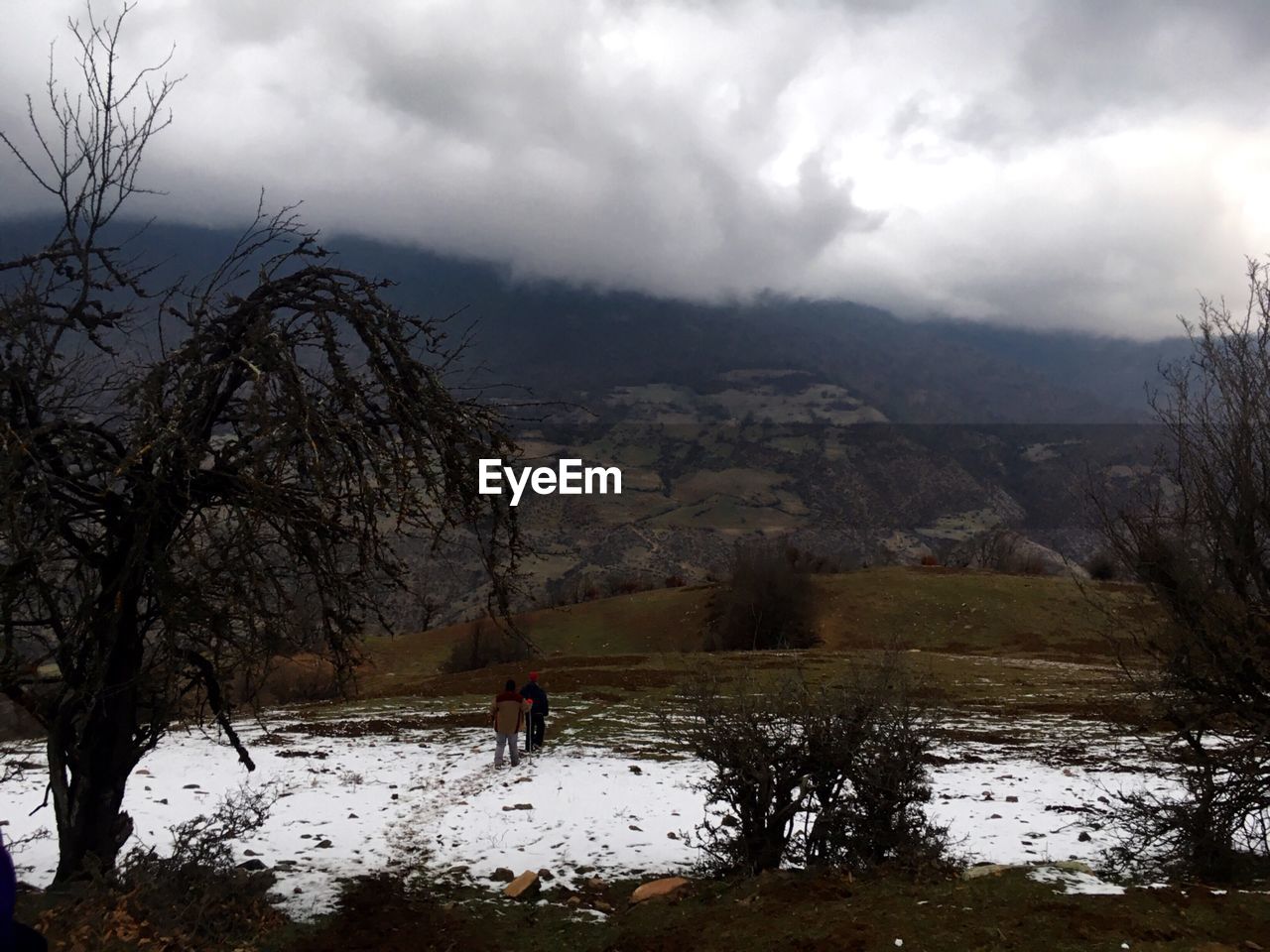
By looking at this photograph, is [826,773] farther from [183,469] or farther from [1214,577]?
[183,469]

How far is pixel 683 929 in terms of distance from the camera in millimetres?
7898

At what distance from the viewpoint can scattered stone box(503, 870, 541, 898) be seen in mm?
9258

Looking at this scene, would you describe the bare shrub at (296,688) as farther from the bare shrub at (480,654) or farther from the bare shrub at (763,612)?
the bare shrub at (763,612)

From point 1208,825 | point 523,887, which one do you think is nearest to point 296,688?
point 523,887

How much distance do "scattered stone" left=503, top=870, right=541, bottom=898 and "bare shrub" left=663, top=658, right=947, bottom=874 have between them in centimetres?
197

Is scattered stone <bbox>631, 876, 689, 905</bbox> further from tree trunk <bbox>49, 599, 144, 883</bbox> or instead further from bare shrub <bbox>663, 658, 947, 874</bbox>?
tree trunk <bbox>49, 599, 144, 883</bbox>

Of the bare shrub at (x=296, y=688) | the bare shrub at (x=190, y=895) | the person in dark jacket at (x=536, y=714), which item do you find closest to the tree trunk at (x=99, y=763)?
the bare shrub at (x=190, y=895)

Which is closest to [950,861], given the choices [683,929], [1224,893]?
[1224,893]

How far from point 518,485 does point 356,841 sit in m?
6.66

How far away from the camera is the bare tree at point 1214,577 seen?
336 inches

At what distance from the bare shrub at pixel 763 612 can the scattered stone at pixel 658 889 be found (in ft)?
→ 144

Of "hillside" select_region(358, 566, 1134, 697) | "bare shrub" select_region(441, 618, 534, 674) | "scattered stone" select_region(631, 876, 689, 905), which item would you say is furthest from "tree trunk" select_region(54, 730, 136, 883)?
"bare shrub" select_region(441, 618, 534, 674)

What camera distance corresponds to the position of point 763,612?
179ft

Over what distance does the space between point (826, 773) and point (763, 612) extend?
46.5 meters
